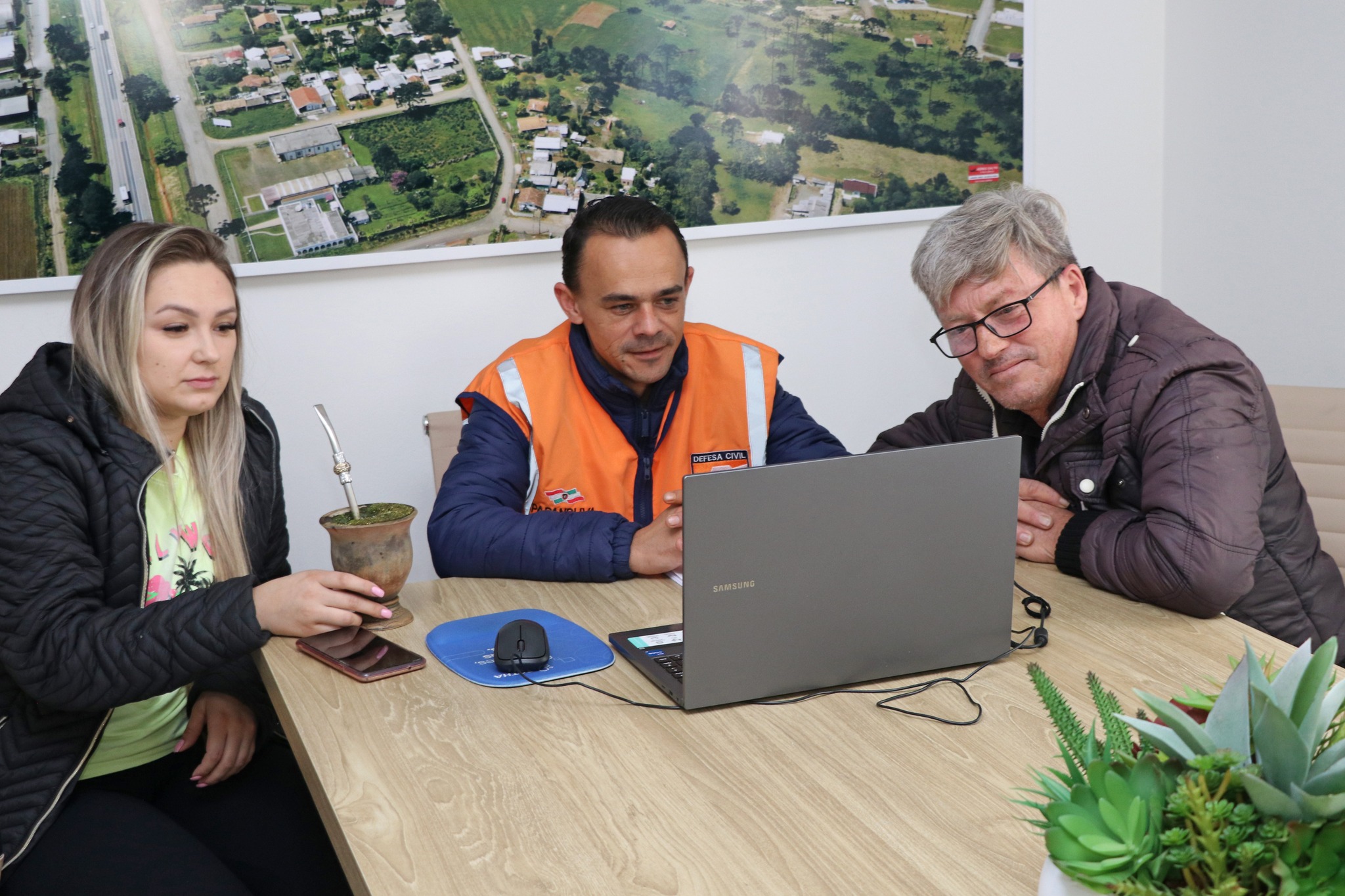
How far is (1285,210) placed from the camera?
9.27ft

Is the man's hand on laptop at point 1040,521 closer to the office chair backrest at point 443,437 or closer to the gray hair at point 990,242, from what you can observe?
the gray hair at point 990,242

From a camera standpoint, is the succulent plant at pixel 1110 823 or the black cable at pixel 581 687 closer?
the succulent plant at pixel 1110 823

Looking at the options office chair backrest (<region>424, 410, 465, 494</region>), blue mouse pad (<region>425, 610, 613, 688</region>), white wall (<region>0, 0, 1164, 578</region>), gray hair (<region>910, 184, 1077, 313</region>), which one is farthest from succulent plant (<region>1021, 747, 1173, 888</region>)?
white wall (<region>0, 0, 1164, 578</region>)

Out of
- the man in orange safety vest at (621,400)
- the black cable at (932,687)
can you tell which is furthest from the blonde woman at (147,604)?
the black cable at (932,687)

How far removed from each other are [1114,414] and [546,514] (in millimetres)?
862

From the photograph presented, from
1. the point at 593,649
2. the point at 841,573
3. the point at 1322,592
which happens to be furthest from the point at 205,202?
the point at 1322,592

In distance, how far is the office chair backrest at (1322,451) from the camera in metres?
1.89

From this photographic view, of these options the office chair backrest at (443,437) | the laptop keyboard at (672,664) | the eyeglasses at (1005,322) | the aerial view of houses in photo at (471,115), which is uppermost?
the aerial view of houses in photo at (471,115)

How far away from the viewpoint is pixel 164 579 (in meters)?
1.64

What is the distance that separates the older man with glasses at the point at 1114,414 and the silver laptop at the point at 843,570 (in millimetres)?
339

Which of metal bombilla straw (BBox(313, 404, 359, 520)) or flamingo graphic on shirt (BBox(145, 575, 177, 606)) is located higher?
metal bombilla straw (BBox(313, 404, 359, 520))

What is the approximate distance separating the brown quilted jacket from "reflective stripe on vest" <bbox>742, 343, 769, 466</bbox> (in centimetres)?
55

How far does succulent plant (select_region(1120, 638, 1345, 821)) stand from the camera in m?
0.55

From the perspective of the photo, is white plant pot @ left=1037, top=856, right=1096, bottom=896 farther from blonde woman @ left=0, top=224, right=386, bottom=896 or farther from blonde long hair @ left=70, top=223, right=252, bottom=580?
blonde long hair @ left=70, top=223, right=252, bottom=580
